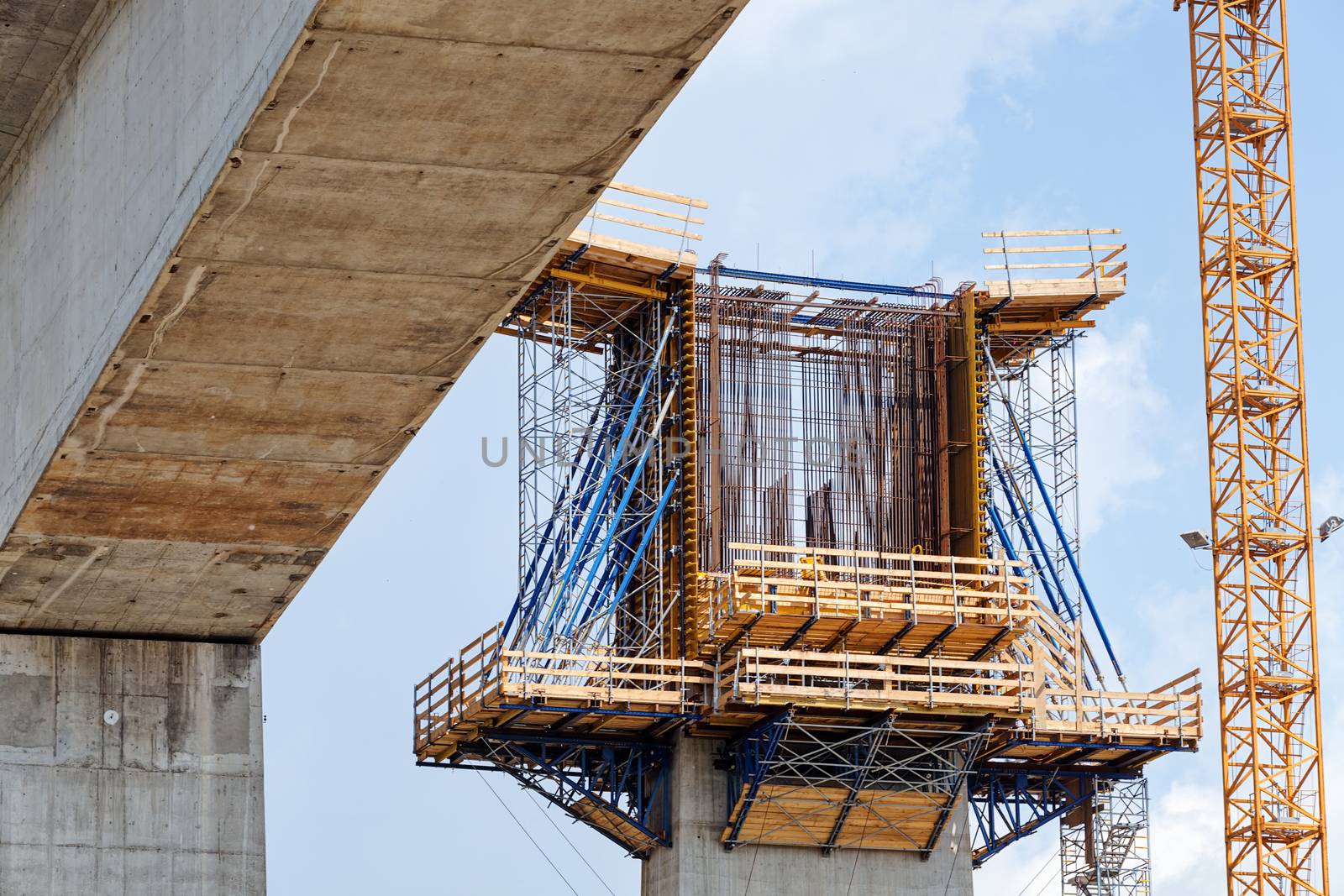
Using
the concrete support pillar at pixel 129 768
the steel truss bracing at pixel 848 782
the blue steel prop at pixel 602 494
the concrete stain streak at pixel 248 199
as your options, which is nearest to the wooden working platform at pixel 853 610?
the steel truss bracing at pixel 848 782

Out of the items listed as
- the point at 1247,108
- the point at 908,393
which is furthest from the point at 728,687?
the point at 1247,108

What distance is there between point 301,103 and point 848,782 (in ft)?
128

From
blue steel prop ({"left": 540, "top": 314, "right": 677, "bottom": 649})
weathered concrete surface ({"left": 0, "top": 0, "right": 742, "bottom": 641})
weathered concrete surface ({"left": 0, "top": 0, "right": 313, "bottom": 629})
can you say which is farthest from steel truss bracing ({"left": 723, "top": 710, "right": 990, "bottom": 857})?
weathered concrete surface ({"left": 0, "top": 0, "right": 313, "bottom": 629})

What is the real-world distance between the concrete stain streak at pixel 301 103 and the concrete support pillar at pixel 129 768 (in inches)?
411

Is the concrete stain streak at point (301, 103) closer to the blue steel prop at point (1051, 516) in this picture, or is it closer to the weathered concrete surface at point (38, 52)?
the weathered concrete surface at point (38, 52)

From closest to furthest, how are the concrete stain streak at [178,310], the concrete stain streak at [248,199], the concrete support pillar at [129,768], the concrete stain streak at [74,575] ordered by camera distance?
the concrete stain streak at [248,199]
the concrete stain streak at [178,310]
the concrete stain streak at [74,575]
the concrete support pillar at [129,768]

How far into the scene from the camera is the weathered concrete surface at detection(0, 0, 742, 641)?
55.5ft

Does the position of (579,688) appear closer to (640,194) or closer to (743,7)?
(640,194)

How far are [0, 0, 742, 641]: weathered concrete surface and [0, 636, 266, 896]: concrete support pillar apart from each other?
0.63 metres

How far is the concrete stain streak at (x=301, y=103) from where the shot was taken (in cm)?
1669

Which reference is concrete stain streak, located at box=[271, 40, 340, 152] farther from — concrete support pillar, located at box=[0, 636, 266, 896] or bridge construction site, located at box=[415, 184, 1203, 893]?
bridge construction site, located at box=[415, 184, 1203, 893]

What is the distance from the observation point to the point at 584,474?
56406 millimetres

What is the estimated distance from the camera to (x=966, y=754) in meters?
55.3

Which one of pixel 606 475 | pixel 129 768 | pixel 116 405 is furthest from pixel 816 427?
pixel 116 405
